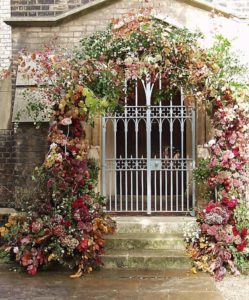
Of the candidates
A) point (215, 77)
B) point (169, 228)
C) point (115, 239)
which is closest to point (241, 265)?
point (169, 228)

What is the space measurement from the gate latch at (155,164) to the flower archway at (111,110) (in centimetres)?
142

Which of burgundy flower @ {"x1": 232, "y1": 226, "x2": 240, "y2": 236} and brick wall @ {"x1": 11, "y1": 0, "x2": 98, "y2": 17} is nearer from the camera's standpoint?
burgundy flower @ {"x1": 232, "y1": 226, "x2": 240, "y2": 236}

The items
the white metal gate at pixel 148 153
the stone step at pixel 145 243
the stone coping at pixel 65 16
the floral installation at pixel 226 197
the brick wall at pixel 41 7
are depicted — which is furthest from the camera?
the brick wall at pixel 41 7

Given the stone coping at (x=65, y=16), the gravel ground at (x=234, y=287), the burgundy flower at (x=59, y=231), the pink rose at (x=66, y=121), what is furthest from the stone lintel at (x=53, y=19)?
the gravel ground at (x=234, y=287)

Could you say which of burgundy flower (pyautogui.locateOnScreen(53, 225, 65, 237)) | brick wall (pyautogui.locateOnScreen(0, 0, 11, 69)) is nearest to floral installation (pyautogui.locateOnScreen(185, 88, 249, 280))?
burgundy flower (pyautogui.locateOnScreen(53, 225, 65, 237))

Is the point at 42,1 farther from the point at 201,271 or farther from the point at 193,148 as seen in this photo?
the point at 201,271

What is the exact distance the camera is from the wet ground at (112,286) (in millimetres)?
6266

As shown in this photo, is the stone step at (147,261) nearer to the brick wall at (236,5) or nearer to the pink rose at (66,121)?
the pink rose at (66,121)

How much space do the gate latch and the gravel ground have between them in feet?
8.28

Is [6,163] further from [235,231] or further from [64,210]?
[235,231]

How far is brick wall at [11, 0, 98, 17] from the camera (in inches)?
360

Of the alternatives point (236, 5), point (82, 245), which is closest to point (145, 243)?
Answer: point (82, 245)

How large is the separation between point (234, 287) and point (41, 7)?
567 centimetres

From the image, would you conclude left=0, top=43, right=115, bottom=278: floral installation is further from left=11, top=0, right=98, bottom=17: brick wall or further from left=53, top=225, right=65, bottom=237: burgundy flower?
left=11, top=0, right=98, bottom=17: brick wall
